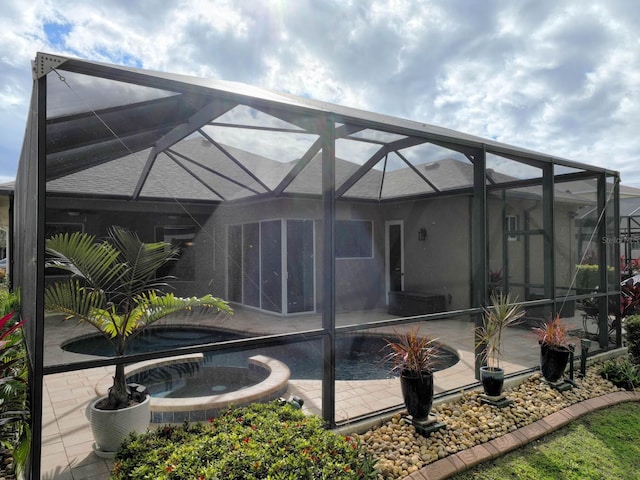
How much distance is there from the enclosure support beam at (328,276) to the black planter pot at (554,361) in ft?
10.1

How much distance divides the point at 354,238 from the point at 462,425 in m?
7.49

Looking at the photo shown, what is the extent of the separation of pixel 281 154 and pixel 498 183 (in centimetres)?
436

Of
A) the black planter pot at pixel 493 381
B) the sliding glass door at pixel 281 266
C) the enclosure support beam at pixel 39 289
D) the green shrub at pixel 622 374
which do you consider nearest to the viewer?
the enclosure support beam at pixel 39 289

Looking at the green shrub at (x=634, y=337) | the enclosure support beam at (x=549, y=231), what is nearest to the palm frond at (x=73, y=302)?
the enclosure support beam at (x=549, y=231)

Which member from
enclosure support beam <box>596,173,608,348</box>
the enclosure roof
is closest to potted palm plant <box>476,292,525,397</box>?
the enclosure roof

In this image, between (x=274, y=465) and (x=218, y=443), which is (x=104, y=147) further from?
(x=274, y=465)

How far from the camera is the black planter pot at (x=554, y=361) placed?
4.99 metres

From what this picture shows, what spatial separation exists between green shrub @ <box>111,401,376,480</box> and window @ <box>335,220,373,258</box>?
828 centimetres

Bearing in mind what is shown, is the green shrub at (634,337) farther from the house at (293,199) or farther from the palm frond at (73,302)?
the palm frond at (73,302)

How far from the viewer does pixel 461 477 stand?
3158 mm

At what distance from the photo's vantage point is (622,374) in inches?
211

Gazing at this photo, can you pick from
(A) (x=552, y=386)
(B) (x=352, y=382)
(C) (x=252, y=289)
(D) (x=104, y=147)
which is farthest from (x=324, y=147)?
(C) (x=252, y=289)

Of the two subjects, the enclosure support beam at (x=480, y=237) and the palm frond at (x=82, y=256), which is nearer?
the palm frond at (x=82, y=256)

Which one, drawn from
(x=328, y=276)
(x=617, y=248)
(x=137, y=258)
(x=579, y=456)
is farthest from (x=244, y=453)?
(x=617, y=248)
